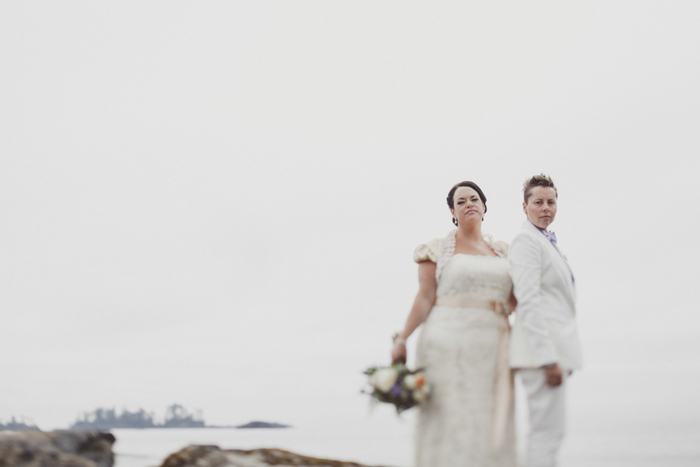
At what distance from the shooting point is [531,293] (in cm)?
515

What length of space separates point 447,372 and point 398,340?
0.51 metres

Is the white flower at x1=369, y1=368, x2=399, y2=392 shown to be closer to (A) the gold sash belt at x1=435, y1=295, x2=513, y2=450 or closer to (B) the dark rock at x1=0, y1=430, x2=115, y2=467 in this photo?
(A) the gold sash belt at x1=435, y1=295, x2=513, y2=450

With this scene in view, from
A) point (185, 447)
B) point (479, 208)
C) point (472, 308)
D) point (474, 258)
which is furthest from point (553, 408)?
point (185, 447)

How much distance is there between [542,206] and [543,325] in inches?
40.6

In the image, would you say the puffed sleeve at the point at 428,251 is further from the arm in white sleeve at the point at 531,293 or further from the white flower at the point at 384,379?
the white flower at the point at 384,379

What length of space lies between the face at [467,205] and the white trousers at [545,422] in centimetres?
150

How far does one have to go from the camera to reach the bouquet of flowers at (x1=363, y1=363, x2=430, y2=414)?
530 centimetres

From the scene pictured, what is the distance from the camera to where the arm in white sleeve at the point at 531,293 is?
5.00 m

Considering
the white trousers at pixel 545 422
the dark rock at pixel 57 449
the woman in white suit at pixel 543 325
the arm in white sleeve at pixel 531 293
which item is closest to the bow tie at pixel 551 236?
the woman in white suit at pixel 543 325

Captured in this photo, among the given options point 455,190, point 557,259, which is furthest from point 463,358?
point 455,190

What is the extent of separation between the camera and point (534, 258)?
530cm

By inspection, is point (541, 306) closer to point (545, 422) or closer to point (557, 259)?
point (557, 259)

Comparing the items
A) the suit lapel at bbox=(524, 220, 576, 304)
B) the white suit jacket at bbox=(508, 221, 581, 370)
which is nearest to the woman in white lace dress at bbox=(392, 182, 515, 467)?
the white suit jacket at bbox=(508, 221, 581, 370)

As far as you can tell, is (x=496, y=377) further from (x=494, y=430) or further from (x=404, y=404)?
(x=404, y=404)
